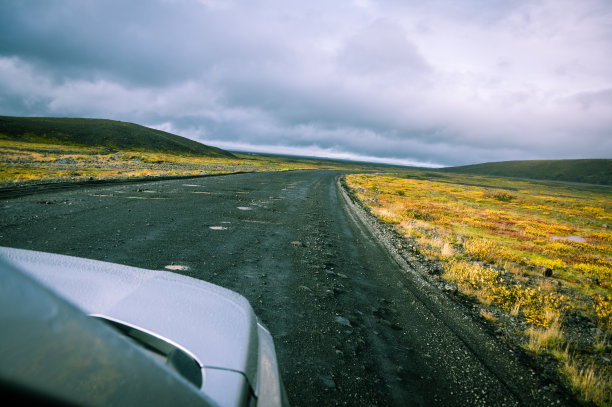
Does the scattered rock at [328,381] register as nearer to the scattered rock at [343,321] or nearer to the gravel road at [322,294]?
the gravel road at [322,294]

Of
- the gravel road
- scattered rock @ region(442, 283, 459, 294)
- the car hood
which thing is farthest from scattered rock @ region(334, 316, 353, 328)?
scattered rock @ region(442, 283, 459, 294)

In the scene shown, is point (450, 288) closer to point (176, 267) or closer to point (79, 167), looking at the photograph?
point (176, 267)

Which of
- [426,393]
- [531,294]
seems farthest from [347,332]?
[531,294]

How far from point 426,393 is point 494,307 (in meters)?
3.58

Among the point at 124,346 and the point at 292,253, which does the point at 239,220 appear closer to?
the point at 292,253

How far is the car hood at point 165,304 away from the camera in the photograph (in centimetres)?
140

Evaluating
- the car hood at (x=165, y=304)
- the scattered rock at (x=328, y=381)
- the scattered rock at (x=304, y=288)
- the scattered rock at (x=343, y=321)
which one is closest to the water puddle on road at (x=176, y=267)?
the scattered rock at (x=304, y=288)

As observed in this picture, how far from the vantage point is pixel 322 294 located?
4.69 metres

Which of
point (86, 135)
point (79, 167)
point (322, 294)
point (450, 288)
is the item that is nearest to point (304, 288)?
point (322, 294)

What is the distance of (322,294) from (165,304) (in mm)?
3369

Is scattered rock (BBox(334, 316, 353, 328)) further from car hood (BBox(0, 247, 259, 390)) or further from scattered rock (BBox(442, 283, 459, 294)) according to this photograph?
scattered rock (BBox(442, 283, 459, 294))

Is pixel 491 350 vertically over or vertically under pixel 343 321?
under

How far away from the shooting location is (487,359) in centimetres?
360

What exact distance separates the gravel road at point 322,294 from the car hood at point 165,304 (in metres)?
1.46
